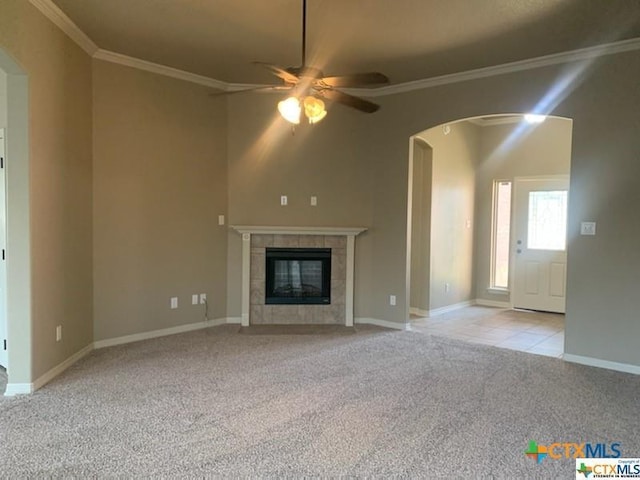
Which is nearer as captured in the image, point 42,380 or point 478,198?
point 42,380

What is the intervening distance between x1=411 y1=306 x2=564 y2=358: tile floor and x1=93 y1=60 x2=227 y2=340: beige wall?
278 cm

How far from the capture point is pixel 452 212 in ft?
21.9

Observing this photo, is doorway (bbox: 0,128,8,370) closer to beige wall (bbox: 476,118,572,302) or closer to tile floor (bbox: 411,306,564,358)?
tile floor (bbox: 411,306,564,358)

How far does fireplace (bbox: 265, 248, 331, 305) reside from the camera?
547 cm

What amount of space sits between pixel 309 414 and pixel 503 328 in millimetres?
3506

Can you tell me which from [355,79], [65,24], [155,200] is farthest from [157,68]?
[355,79]

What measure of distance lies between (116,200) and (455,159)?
471 cm

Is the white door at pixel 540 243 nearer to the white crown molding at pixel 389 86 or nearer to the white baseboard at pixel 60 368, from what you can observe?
the white crown molding at pixel 389 86

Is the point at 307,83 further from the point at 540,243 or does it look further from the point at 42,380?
the point at 540,243

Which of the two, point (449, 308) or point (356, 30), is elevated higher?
point (356, 30)

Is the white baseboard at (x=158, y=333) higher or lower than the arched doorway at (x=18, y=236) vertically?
lower

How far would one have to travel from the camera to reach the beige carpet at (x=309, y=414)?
7.80 feet

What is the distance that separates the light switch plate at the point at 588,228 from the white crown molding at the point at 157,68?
162 inches

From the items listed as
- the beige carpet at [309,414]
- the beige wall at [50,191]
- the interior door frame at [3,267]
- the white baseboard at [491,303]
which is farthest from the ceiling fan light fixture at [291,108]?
the white baseboard at [491,303]
